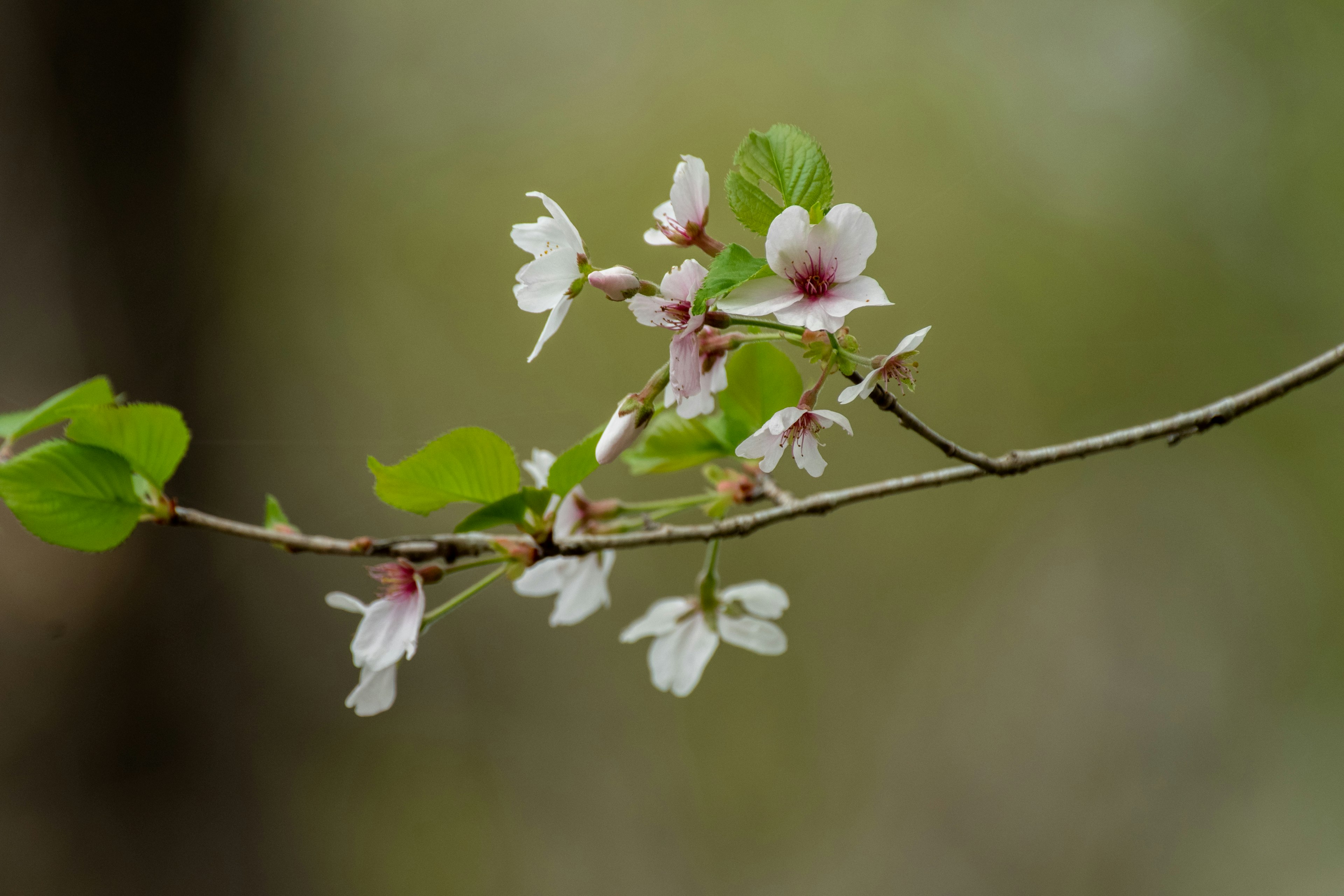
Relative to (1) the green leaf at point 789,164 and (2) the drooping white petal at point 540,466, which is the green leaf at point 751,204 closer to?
(1) the green leaf at point 789,164

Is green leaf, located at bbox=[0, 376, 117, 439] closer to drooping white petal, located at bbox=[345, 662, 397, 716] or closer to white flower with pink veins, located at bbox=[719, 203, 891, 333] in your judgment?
drooping white petal, located at bbox=[345, 662, 397, 716]

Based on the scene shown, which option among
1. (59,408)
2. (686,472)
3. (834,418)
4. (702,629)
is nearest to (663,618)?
(702,629)

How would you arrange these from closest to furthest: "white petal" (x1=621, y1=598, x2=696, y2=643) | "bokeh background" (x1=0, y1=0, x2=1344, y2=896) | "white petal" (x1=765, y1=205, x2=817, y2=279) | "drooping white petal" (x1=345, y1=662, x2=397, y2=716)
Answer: "white petal" (x1=765, y1=205, x2=817, y2=279) → "drooping white petal" (x1=345, y1=662, x2=397, y2=716) → "white petal" (x1=621, y1=598, x2=696, y2=643) → "bokeh background" (x1=0, y1=0, x2=1344, y2=896)

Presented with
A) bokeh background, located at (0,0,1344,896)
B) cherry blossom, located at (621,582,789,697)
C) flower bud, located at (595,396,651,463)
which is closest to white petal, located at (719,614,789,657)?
cherry blossom, located at (621,582,789,697)

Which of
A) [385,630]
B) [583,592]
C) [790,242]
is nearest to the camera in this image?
[790,242]

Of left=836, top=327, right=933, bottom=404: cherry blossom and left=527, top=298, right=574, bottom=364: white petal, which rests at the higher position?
left=527, top=298, right=574, bottom=364: white petal

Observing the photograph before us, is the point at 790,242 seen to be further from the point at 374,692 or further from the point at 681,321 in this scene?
the point at 374,692
